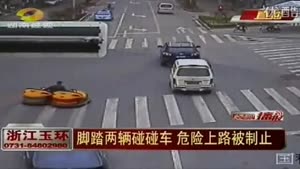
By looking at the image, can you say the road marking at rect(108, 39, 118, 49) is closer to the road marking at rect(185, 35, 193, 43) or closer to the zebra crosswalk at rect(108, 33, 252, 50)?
the zebra crosswalk at rect(108, 33, 252, 50)

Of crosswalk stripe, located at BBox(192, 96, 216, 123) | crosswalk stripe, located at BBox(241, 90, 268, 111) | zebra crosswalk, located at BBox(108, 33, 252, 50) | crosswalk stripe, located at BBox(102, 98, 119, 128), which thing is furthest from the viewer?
zebra crosswalk, located at BBox(108, 33, 252, 50)

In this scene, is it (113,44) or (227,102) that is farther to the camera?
(113,44)

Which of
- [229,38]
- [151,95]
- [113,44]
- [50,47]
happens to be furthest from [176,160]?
[229,38]

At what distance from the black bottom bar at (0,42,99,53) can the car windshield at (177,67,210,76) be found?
12570 mm

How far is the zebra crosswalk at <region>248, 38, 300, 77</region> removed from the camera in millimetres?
23094

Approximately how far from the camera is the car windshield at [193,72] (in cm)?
1739

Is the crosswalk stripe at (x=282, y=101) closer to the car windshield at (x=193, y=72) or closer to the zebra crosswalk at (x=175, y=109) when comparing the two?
the zebra crosswalk at (x=175, y=109)

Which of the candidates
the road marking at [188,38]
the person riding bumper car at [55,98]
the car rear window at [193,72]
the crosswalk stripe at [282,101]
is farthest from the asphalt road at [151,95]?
the road marking at [188,38]

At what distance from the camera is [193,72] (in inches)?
690

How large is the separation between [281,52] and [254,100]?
11.0 m

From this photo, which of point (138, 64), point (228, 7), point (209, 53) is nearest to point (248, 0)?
point (228, 7)

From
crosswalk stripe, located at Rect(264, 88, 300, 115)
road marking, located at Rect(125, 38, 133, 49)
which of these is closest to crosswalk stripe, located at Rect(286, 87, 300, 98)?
crosswalk stripe, located at Rect(264, 88, 300, 115)

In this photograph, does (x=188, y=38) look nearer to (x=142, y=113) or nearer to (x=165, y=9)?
(x=165, y=9)

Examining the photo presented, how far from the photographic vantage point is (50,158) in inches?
280
